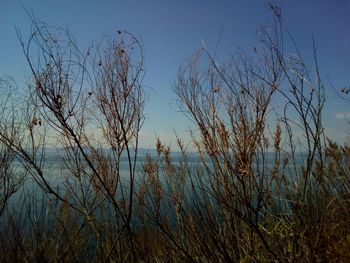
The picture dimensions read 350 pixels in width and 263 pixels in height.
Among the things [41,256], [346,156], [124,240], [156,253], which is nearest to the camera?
[346,156]

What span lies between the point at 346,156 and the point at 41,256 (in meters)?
4.25

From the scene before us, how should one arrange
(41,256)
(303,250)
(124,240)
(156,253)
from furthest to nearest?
(124,240)
(156,253)
(41,256)
(303,250)

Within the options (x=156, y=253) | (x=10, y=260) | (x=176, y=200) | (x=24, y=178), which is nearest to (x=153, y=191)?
(x=176, y=200)

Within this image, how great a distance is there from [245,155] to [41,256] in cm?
329

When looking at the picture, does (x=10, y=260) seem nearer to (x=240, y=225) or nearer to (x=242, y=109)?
(x=240, y=225)

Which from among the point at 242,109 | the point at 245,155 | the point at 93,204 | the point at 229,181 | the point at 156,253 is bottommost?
the point at 156,253

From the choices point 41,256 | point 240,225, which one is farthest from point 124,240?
point 240,225

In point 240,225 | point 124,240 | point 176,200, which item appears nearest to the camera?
point 240,225

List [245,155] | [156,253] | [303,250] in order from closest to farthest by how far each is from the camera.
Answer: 1. [245,155]
2. [303,250]
3. [156,253]

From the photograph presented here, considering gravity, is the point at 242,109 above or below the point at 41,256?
above

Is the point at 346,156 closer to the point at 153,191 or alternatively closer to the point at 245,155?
the point at 245,155

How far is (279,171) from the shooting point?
153 inches

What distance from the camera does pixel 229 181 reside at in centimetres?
370

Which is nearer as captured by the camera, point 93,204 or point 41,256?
point 41,256
